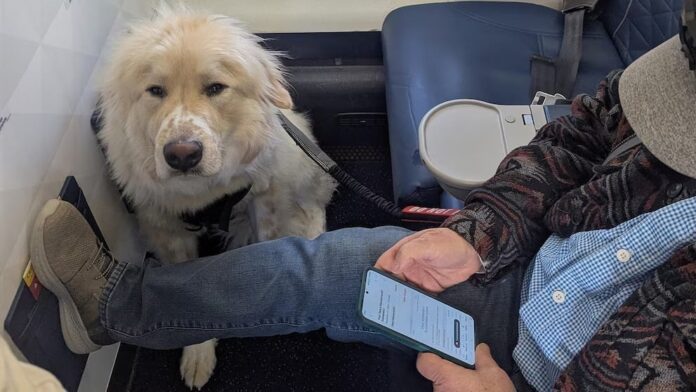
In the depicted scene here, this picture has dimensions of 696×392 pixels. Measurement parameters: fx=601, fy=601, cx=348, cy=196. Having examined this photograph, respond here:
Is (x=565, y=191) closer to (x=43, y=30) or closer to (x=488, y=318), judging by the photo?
(x=488, y=318)

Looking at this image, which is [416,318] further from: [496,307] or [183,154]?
[183,154]

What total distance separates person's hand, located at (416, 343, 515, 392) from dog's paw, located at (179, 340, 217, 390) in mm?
635

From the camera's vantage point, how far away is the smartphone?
85 centimetres

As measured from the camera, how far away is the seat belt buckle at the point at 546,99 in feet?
4.17

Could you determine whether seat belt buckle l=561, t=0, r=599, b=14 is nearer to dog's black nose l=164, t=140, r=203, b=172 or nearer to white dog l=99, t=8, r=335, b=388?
white dog l=99, t=8, r=335, b=388

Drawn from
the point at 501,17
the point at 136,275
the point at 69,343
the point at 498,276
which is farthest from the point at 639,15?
the point at 69,343

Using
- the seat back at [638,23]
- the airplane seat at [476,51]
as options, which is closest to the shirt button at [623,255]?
the airplane seat at [476,51]

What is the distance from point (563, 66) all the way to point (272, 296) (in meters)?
0.86

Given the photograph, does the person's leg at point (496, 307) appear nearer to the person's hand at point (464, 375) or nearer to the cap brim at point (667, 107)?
the person's hand at point (464, 375)

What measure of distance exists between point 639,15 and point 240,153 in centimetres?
99

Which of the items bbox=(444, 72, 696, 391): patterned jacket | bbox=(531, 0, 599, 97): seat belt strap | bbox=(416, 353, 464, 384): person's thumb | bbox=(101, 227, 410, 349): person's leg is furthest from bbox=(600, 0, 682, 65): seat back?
bbox=(416, 353, 464, 384): person's thumb

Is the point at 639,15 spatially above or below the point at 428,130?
above

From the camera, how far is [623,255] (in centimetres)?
74

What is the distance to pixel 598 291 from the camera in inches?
30.7
